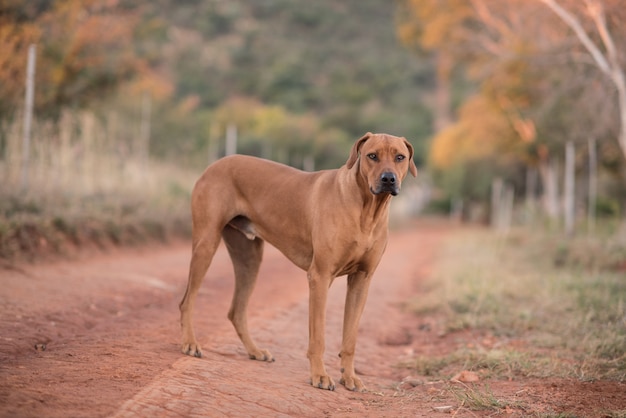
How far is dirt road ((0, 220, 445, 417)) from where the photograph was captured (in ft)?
13.1

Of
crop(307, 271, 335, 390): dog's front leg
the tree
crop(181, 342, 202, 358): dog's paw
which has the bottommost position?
crop(181, 342, 202, 358): dog's paw

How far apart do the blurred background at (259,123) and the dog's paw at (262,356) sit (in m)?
4.32

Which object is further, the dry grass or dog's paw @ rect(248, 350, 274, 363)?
the dry grass

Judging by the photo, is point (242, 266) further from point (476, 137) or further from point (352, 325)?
point (476, 137)

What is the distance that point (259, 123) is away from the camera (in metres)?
40.9

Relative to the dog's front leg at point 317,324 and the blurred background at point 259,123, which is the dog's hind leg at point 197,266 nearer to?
the dog's front leg at point 317,324

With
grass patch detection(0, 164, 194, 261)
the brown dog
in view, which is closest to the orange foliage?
grass patch detection(0, 164, 194, 261)

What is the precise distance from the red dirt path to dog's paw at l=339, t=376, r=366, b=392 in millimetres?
56

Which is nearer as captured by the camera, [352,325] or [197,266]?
[352,325]

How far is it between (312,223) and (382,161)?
0.75 metres

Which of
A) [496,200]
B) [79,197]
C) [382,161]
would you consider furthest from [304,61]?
[382,161]

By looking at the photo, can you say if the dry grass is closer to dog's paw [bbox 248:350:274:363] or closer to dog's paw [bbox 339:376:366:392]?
dog's paw [bbox 248:350:274:363]

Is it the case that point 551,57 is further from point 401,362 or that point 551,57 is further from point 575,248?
point 401,362

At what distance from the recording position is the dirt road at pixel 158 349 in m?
4.00
